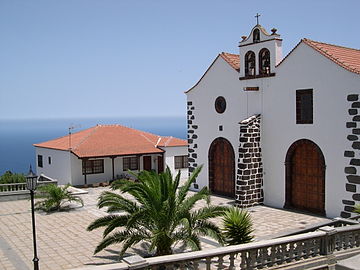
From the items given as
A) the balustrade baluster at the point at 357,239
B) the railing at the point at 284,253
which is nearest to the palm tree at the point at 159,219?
the railing at the point at 284,253

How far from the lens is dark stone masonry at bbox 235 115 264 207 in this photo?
1786 centimetres

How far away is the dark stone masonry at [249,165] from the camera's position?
1786 cm

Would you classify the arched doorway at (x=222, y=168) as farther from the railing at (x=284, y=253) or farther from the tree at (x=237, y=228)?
the railing at (x=284, y=253)

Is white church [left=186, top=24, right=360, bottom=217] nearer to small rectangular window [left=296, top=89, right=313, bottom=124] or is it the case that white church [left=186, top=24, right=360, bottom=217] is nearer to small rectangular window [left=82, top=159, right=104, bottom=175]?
small rectangular window [left=296, top=89, right=313, bottom=124]

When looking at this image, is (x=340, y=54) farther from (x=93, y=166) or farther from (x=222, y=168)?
(x=93, y=166)

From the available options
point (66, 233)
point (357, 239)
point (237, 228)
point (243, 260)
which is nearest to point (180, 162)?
point (66, 233)

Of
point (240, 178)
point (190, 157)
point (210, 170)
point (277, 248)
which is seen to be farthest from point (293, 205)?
point (277, 248)

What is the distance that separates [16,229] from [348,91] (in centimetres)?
1316

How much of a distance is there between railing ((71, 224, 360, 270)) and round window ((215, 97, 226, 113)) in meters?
11.5

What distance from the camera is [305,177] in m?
16.8

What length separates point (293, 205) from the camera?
17.4m

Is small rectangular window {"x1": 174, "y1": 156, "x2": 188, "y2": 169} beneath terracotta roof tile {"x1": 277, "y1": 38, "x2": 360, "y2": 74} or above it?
beneath

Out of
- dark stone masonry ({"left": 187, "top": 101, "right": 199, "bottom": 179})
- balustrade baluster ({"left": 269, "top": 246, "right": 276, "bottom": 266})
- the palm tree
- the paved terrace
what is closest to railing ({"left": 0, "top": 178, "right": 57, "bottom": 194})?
the paved terrace

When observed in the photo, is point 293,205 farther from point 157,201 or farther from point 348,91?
point 157,201
